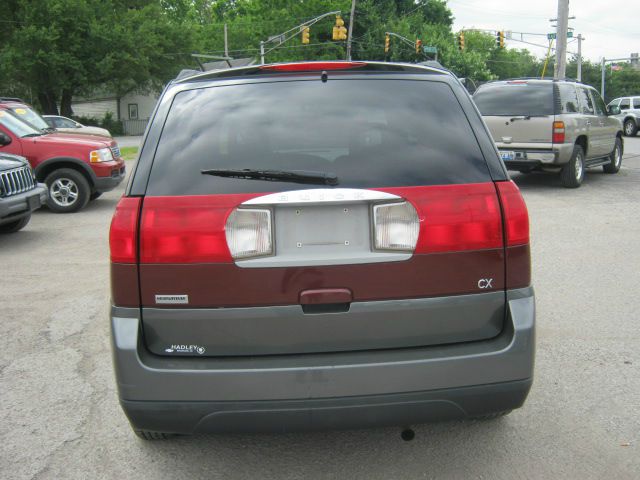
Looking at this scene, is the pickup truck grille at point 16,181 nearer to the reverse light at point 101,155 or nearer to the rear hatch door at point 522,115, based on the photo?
the reverse light at point 101,155

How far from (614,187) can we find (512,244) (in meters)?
12.0

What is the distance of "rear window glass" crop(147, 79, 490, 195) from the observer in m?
2.75

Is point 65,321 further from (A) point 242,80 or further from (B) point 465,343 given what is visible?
(B) point 465,343

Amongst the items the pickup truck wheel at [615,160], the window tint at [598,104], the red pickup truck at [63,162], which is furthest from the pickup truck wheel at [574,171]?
the red pickup truck at [63,162]

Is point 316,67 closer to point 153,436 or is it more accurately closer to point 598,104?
point 153,436

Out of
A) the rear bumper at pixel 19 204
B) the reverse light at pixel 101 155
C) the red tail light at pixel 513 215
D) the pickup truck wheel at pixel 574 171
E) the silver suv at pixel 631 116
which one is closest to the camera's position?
the red tail light at pixel 513 215

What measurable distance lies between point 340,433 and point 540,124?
34.1ft

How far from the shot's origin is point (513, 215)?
2.84 metres

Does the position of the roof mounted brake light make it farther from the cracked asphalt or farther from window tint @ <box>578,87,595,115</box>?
window tint @ <box>578,87,595,115</box>

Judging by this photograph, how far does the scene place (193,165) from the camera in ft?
9.09

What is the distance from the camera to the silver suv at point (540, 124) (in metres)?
12.7

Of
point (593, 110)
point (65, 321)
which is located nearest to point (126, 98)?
point (593, 110)

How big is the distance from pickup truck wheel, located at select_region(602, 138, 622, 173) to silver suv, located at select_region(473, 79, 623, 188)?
2335 millimetres

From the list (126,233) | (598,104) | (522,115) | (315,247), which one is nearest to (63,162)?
(522,115)
